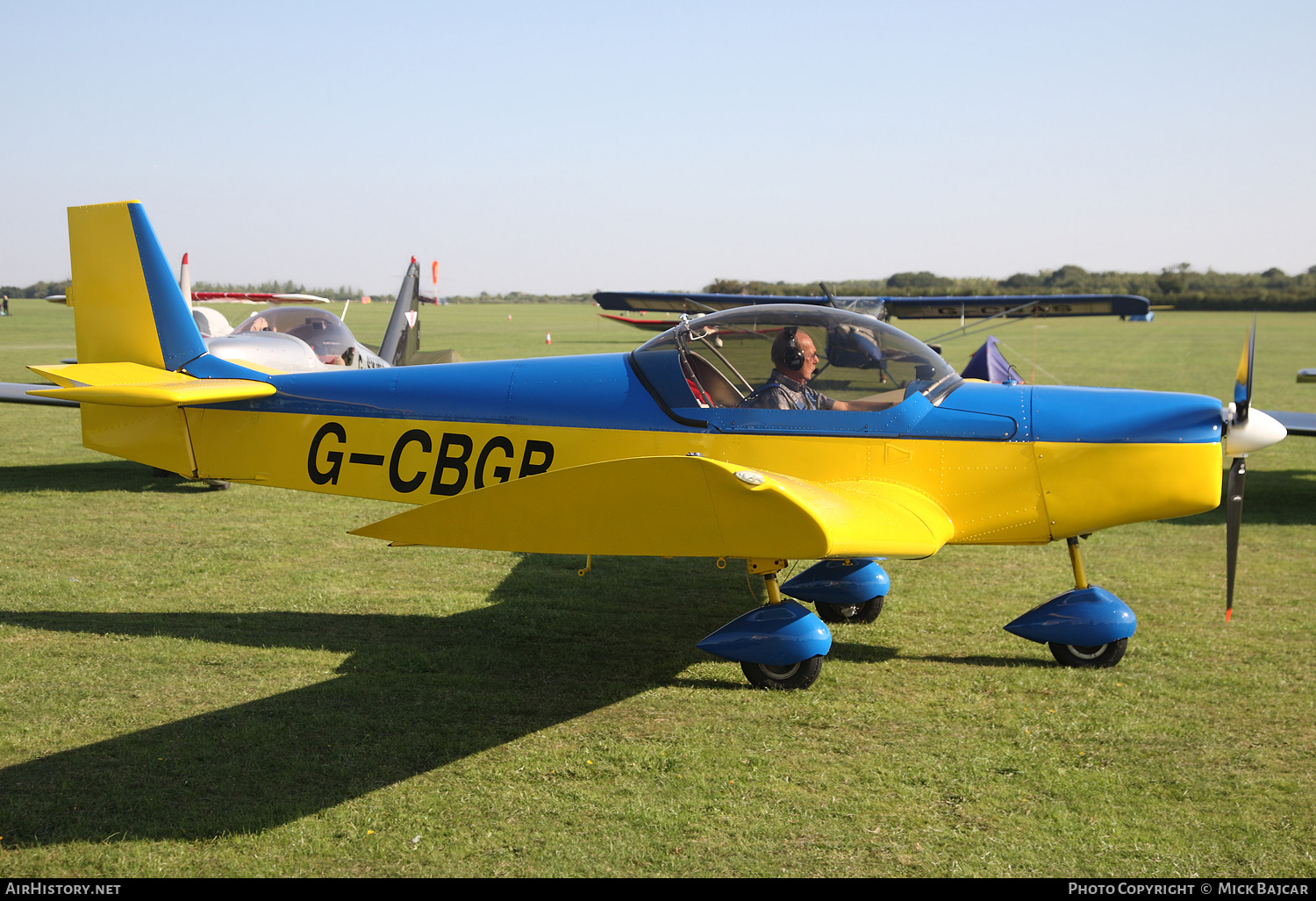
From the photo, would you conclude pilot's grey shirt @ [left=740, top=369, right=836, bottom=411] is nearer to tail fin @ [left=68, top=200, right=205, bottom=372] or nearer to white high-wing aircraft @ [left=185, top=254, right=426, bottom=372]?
tail fin @ [left=68, top=200, right=205, bottom=372]

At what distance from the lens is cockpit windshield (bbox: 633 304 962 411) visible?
5219mm

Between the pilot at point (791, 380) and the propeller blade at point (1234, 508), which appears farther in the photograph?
the pilot at point (791, 380)

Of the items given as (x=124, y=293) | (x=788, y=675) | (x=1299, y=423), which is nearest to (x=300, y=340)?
(x=124, y=293)

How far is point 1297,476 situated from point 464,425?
11.0 meters

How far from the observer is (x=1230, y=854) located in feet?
11.1

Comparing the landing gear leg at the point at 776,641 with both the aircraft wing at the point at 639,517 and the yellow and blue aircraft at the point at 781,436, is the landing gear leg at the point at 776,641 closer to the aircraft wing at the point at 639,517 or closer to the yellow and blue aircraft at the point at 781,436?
the yellow and blue aircraft at the point at 781,436

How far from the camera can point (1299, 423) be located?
9609 mm

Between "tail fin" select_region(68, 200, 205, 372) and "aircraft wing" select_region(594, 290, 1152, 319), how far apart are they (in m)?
13.4

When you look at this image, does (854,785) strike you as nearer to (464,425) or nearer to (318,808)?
(318,808)

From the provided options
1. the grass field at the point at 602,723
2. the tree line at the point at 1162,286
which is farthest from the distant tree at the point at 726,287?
the grass field at the point at 602,723

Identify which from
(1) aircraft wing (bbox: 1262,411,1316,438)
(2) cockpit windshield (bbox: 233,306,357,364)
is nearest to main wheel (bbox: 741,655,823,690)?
(1) aircraft wing (bbox: 1262,411,1316,438)

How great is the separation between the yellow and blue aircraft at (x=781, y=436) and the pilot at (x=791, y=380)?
0.04 feet

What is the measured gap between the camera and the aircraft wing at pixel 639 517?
3764 millimetres
